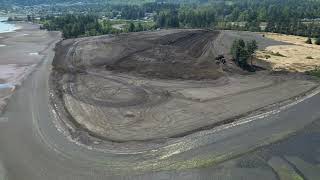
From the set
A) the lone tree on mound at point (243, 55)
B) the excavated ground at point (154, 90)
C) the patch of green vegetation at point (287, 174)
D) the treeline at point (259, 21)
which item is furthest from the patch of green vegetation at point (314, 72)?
the treeline at point (259, 21)

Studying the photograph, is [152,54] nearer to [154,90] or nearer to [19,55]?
[154,90]

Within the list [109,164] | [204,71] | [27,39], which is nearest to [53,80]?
[204,71]

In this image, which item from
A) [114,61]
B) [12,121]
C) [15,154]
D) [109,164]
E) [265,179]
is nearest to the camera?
[265,179]

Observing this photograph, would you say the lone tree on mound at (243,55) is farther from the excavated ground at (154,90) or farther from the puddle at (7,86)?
the puddle at (7,86)

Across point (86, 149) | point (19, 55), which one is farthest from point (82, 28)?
point (86, 149)

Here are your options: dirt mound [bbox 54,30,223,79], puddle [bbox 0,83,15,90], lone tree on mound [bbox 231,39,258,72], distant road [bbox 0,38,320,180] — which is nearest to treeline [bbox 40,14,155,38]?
dirt mound [bbox 54,30,223,79]

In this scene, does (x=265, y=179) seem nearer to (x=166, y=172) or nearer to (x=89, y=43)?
(x=166, y=172)

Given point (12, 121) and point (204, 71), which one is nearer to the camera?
point (12, 121)

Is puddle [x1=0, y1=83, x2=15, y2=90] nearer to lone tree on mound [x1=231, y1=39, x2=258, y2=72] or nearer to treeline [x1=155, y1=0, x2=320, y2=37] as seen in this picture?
lone tree on mound [x1=231, y1=39, x2=258, y2=72]

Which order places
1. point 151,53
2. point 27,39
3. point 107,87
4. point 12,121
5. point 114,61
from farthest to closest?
point 27,39, point 151,53, point 114,61, point 107,87, point 12,121
